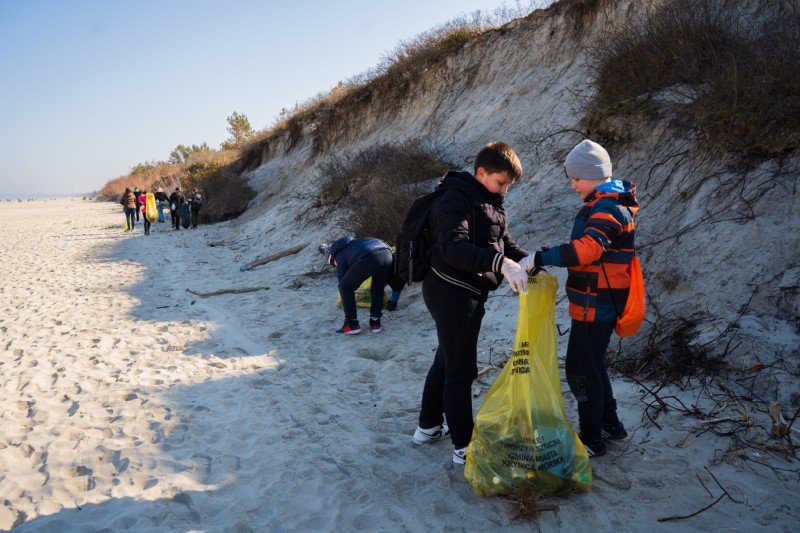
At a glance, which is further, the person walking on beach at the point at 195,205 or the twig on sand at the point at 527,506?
the person walking on beach at the point at 195,205

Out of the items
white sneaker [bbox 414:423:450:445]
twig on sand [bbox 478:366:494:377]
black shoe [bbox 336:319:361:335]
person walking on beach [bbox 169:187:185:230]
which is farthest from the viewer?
person walking on beach [bbox 169:187:185:230]

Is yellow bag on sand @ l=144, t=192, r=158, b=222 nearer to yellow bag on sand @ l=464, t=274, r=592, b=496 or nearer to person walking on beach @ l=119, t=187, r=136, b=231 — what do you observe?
person walking on beach @ l=119, t=187, r=136, b=231

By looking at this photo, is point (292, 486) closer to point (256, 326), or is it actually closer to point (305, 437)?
point (305, 437)

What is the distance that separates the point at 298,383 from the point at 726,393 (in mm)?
3307

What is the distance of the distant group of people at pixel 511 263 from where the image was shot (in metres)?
2.58

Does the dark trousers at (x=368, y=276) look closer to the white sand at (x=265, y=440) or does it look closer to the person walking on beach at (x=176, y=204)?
the white sand at (x=265, y=440)

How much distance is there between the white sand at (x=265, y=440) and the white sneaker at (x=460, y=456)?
0.08 metres

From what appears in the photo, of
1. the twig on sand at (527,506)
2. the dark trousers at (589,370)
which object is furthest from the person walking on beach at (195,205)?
the twig on sand at (527,506)

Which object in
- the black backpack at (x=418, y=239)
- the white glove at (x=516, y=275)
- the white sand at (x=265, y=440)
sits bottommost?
the white sand at (x=265, y=440)

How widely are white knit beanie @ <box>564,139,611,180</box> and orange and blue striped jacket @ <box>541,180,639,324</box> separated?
0.23ft

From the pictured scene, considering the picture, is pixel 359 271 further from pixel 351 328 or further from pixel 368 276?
pixel 351 328

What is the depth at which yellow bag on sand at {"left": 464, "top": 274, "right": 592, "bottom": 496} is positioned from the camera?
101 inches

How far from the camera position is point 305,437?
3.61 m

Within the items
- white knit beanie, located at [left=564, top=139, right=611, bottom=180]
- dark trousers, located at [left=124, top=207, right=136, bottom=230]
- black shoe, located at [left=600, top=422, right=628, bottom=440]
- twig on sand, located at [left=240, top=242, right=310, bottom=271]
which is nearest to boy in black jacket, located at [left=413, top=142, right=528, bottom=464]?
white knit beanie, located at [left=564, top=139, right=611, bottom=180]
